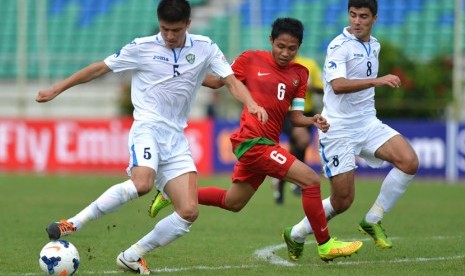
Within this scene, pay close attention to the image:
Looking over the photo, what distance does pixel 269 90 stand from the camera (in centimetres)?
898

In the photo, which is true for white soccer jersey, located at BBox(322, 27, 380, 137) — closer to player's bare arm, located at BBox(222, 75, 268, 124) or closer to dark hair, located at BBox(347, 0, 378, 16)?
dark hair, located at BBox(347, 0, 378, 16)

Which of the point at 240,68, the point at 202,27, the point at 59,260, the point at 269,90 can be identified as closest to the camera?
the point at 59,260

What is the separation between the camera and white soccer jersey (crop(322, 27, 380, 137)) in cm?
933

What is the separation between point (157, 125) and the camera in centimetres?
821

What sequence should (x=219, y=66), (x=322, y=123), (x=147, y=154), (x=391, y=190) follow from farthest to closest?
1. (x=391, y=190)
2. (x=322, y=123)
3. (x=219, y=66)
4. (x=147, y=154)

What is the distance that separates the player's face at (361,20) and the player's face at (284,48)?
868 millimetres

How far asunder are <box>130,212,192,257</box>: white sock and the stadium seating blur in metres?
16.3

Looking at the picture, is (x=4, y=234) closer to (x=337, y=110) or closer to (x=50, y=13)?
(x=337, y=110)

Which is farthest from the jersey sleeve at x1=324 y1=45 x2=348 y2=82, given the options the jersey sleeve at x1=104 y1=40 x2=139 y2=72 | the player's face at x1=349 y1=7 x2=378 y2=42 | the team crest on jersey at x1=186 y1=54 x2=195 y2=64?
the jersey sleeve at x1=104 y1=40 x2=139 y2=72

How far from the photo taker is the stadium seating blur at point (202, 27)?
2597 centimetres

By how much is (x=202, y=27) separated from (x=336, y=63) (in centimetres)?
1858

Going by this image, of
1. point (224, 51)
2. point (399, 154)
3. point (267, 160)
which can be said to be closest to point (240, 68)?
point (267, 160)

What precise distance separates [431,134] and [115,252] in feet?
42.4

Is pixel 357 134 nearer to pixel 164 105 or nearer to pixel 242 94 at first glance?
pixel 242 94
